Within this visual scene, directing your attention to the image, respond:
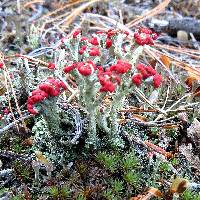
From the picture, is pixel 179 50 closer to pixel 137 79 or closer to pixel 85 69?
pixel 137 79

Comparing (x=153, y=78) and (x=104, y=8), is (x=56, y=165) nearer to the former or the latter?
(x=153, y=78)

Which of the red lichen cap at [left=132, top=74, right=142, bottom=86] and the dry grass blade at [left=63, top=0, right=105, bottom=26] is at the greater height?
the red lichen cap at [left=132, top=74, right=142, bottom=86]

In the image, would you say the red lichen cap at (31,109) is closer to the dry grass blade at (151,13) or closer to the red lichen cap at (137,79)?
the red lichen cap at (137,79)

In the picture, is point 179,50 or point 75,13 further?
point 75,13

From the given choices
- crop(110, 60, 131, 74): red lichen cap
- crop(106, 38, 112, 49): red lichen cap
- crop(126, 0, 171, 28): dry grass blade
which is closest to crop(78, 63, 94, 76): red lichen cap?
crop(110, 60, 131, 74): red lichen cap

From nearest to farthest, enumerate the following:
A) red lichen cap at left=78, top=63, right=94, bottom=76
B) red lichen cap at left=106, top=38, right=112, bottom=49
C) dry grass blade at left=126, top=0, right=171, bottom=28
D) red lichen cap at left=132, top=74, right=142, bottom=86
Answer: red lichen cap at left=78, top=63, right=94, bottom=76 → red lichen cap at left=132, top=74, right=142, bottom=86 → red lichen cap at left=106, top=38, right=112, bottom=49 → dry grass blade at left=126, top=0, right=171, bottom=28

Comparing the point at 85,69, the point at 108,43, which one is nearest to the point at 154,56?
the point at 108,43

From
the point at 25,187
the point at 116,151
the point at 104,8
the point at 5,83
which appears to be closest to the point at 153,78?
the point at 116,151


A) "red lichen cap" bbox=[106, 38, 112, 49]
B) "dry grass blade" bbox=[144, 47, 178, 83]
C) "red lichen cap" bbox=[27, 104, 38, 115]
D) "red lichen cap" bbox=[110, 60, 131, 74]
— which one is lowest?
"dry grass blade" bbox=[144, 47, 178, 83]

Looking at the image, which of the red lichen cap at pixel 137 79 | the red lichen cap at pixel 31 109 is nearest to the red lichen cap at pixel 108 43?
the red lichen cap at pixel 137 79

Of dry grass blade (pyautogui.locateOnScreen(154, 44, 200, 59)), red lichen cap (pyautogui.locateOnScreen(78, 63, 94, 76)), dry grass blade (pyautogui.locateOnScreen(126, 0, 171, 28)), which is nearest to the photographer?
red lichen cap (pyautogui.locateOnScreen(78, 63, 94, 76))

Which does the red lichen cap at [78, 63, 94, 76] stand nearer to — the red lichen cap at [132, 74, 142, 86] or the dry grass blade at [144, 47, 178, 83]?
the red lichen cap at [132, 74, 142, 86]
